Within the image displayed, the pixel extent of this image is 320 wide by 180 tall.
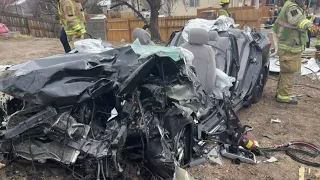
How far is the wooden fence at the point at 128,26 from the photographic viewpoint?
16.3 metres

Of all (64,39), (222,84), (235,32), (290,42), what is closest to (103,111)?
(222,84)

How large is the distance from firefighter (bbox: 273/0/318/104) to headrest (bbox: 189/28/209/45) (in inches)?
82.7

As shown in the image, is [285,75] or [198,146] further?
[285,75]

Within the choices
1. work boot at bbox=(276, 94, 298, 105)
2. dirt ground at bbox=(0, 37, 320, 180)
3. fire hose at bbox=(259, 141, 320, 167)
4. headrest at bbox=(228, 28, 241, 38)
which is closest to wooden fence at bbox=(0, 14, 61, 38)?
dirt ground at bbox=(0, 37, 320, 180)

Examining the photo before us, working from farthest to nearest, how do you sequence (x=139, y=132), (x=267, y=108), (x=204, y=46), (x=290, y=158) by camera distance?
(x=267, y=108) → (x=204, y=46) → (x=290, y=158) → (x=139, y=132)

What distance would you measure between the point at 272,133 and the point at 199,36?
1740 millimetres

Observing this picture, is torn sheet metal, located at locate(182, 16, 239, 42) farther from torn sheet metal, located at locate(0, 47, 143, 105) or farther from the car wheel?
torn sheet metal, located at locate(0, 47, 143, 105)

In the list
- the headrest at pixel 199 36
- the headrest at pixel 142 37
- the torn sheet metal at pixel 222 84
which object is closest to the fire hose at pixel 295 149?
the torn sheet metal at pixel 222 84

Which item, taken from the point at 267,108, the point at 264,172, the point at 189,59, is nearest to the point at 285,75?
the point at 267,108

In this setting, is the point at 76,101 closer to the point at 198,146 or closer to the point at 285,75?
the point at 198,146

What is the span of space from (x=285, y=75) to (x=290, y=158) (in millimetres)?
2331

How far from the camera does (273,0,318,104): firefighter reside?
5273 millimetres

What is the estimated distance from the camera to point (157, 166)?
2836 mm

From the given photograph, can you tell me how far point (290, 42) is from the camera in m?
5.49
